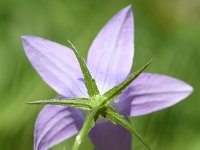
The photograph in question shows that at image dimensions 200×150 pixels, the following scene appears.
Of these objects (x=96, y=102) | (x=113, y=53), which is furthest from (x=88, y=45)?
(x=96, y=102)

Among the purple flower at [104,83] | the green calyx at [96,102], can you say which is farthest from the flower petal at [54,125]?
the green calyx at [96,102]

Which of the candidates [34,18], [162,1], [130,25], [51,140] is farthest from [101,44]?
[162,1]

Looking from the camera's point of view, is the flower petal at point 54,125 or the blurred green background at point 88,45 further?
the blurred green background at point 88,45

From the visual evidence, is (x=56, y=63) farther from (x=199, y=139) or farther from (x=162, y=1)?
(x=162, y=1)

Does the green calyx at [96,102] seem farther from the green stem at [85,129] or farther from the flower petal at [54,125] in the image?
the flower petal at [54,125]

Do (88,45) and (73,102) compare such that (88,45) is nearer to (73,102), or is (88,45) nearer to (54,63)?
(54,63)

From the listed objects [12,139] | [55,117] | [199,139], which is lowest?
[199,139]
